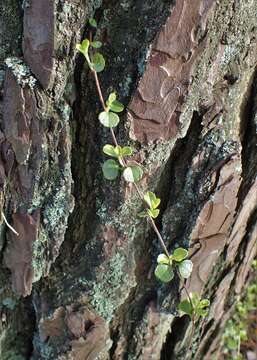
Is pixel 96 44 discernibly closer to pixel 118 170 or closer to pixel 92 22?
pixel 92 22

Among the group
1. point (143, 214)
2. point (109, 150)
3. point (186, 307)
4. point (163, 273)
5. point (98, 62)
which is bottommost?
point (186, 307)

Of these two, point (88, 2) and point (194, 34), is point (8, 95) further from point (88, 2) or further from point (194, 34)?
point (194, 34)

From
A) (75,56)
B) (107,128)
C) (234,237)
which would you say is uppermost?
(75,56)

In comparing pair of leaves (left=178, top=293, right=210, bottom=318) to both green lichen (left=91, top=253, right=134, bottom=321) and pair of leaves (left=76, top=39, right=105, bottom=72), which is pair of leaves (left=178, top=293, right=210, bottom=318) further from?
pair of leaves (left=76, top=39, right=105, bottom=72)

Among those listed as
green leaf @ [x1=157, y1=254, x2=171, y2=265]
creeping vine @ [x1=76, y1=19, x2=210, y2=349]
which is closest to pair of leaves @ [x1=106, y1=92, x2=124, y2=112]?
creeping vine @ [x1=76, y1=19, x2=210, y2=349]

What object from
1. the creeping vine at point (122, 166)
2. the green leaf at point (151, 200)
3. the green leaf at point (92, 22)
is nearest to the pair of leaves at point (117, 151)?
the creeping vine at point (122, 166)

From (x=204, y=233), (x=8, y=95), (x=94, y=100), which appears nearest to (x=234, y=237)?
(x=204, y=233)

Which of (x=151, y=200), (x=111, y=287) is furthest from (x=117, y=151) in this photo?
(x=111, y=287)
